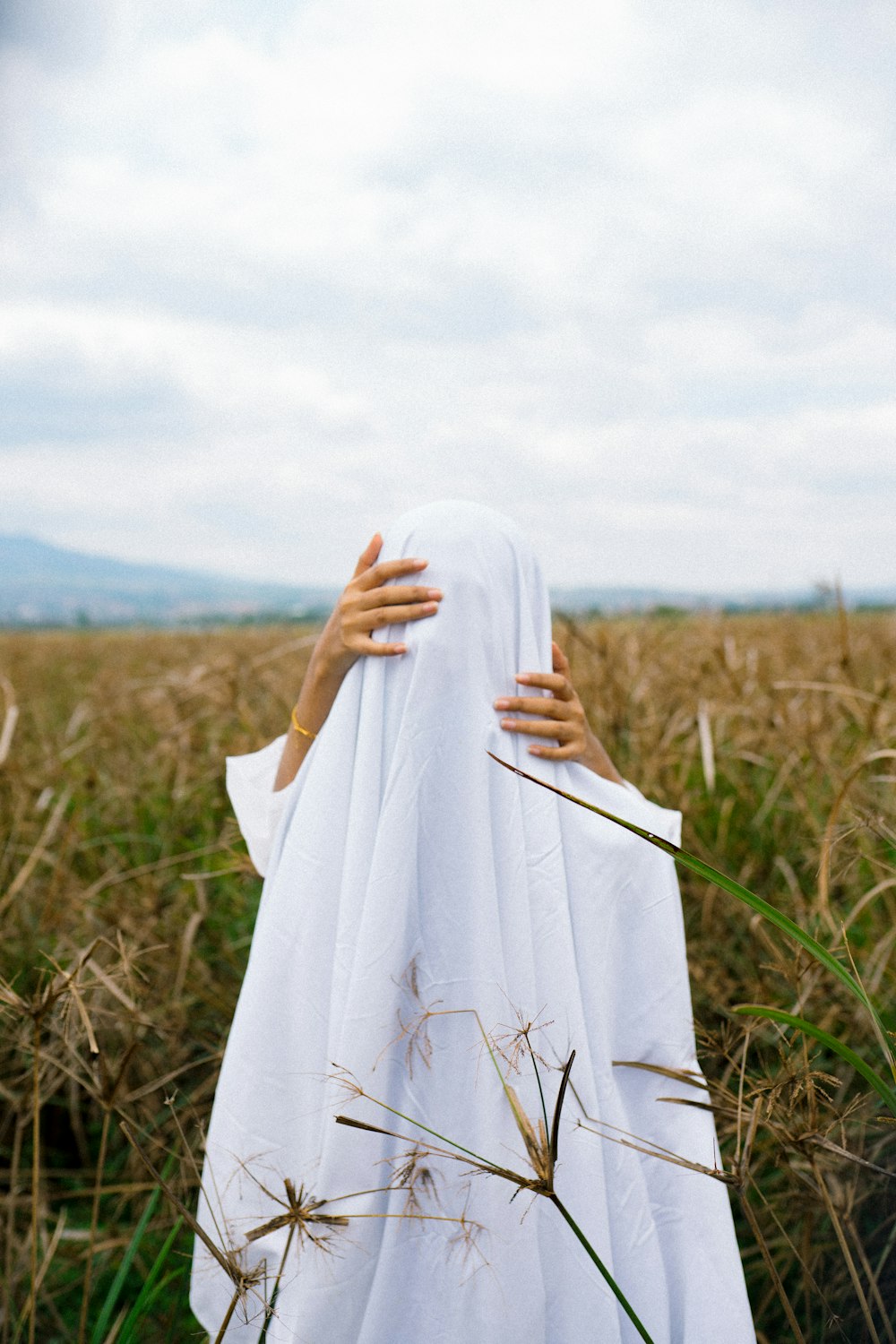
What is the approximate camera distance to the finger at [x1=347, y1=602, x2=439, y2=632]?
1.17 meters

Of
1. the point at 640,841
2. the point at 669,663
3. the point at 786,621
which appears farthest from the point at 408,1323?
the point at 786,621

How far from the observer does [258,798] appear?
150 cm

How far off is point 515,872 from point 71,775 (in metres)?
2.73

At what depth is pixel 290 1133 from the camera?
1253 millimetres

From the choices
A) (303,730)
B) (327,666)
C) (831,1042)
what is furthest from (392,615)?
(831,1042)

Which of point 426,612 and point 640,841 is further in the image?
point 640,841

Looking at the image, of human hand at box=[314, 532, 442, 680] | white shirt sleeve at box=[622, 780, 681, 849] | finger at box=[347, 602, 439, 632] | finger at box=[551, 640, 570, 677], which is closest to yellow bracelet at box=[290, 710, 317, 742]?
human hand at box=[314, 532, 442, 680]

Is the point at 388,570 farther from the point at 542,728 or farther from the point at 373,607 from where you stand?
the point at 542,728

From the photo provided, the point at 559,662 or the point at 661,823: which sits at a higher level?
the point at 559,662

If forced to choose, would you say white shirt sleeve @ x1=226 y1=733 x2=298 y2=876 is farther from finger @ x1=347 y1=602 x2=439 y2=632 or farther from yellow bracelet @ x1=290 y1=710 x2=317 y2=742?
finger @ x1=347 y1=602 x2=439 y2=632

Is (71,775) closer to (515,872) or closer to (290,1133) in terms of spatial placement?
(290,1133)

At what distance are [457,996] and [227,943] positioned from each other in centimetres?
135

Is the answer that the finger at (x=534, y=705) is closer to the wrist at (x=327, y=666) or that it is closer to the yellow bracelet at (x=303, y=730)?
the wrist at (x=327, y=666)

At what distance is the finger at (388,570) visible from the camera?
1192mm
